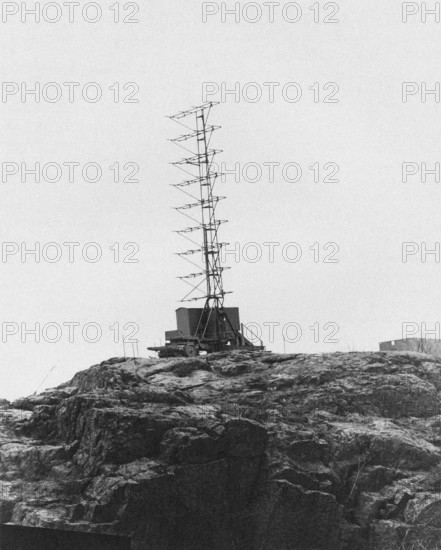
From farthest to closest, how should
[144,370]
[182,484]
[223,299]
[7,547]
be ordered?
[223,299] < [144,370] < [182,484] < [7,547]

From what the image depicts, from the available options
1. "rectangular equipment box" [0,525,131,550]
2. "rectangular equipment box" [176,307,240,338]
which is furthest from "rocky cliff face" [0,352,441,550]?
"rectangular equipment box" [0,525,131,550]

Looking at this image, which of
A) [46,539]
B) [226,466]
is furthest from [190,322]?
[46,539]

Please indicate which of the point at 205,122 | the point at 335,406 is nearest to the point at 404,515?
the point at 335,406

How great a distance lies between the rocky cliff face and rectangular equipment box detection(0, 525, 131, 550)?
668 cm

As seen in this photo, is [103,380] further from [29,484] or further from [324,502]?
[324,502]

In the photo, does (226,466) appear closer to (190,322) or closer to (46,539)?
(46,539)

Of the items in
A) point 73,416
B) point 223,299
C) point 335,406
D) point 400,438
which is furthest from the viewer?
point 223,299

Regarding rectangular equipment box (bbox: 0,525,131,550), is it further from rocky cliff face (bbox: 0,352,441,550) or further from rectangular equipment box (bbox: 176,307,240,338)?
rectangular equipment box (bbox: 176,307,240,338)

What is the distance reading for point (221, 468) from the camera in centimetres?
3039

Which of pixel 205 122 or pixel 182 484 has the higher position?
pixel 205 122

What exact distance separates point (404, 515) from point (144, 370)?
11.0m

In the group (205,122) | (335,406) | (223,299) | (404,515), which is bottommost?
(404,515)

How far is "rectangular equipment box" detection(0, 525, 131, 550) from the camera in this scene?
20984mm

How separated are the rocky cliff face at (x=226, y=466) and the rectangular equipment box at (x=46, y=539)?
6.68 m
